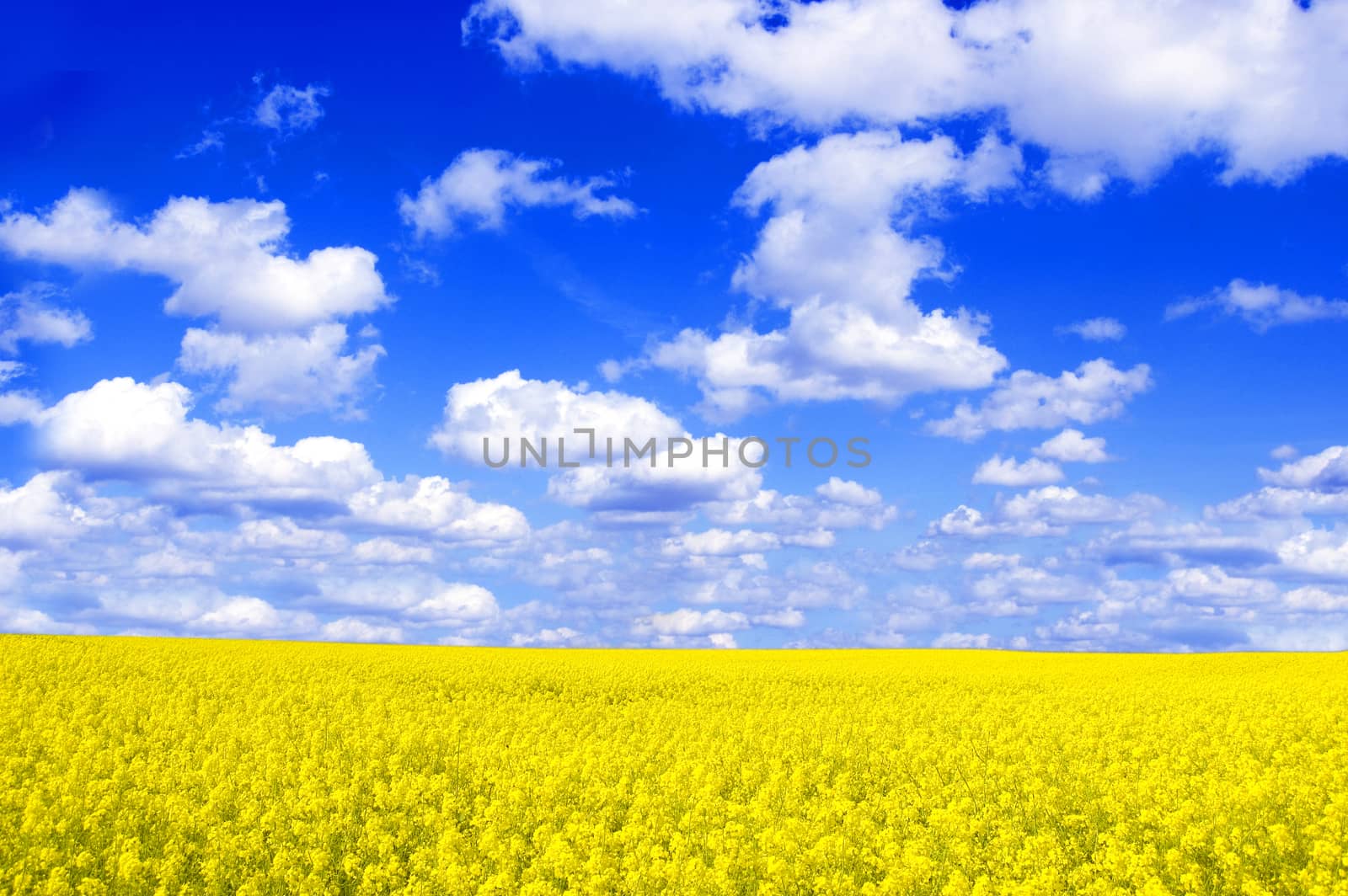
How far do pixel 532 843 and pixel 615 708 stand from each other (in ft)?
33.0

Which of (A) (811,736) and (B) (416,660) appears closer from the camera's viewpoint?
(A) (811,736)

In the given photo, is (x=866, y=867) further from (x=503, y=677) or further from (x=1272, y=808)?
(x=503, y=677)

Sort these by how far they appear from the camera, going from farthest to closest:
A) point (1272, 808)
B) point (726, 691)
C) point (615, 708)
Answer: point (726, 691) < point (615, 708) < point (1272, 808)

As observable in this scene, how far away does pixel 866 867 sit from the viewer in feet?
34.6

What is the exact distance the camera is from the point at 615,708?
2152cm

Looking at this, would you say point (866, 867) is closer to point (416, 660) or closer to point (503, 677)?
point (503, 677)

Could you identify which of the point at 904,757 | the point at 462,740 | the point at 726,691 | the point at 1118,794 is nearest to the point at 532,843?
the point at 462,740

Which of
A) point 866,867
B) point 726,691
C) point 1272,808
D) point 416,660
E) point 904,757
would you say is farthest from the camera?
point 416,660

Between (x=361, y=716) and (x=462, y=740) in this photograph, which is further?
(x=361, y=716)

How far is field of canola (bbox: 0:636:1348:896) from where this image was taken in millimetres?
10281

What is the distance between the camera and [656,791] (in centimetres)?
1333

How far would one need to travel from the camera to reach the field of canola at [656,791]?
10.3 metres

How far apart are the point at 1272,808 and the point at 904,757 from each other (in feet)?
16.8

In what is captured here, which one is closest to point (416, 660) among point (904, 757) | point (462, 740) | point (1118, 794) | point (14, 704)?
point (14, 704)
